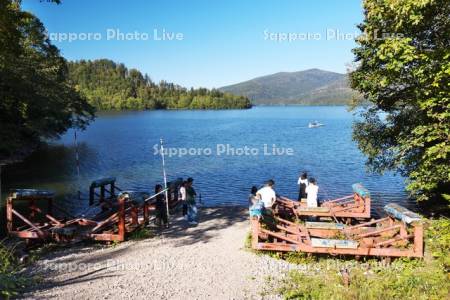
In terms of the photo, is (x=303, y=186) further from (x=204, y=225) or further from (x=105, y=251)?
(x=105, y=251)

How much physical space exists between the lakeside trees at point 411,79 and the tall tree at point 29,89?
14564mm

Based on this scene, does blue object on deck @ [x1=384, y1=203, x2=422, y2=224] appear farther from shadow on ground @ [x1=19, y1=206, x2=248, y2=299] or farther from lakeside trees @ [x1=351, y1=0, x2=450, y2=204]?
shadow on ground @ [x1=19, y1=206, x2=248, y2=299]

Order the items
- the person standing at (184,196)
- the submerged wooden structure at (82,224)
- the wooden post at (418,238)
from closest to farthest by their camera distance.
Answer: the wooden post at (418,238), the submerged wooden structure at (82,224), the person standing at (184,196)

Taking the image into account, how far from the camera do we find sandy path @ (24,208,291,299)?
10961 mm

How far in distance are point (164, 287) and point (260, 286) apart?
2626mm

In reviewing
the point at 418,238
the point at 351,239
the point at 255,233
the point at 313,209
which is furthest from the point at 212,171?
the point at 418,238

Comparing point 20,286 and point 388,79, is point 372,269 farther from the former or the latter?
point 20,286

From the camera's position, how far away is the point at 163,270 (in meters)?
12.5

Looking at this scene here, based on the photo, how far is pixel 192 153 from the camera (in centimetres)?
5384

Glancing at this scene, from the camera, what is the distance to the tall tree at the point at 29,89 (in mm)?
21081

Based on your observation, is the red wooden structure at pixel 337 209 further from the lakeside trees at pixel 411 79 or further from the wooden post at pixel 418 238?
the wooden post at pixel 418 238

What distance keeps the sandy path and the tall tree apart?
9471 mm

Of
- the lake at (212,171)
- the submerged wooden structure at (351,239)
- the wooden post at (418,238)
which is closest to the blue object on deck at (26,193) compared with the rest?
the submerged wooden structure at (351,239)

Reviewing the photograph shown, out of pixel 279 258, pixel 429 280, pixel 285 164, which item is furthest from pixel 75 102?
pixel 429 280
